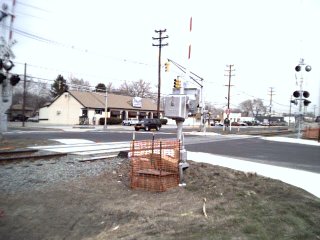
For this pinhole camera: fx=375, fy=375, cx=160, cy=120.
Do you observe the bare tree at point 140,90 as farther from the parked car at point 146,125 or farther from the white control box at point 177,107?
the white control box at point 177,107

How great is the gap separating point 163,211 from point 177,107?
337 centimetres

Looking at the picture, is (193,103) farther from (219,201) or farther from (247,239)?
(247,239)

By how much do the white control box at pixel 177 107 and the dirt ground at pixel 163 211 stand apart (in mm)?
1714

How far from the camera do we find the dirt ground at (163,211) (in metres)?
5.77

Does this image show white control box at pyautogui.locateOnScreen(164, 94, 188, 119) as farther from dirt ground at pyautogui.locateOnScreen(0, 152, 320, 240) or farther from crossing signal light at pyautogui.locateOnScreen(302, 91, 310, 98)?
crossing signal light at pyautogui.locateOnScreen(302, 91, 310, 98)

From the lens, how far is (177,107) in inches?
379

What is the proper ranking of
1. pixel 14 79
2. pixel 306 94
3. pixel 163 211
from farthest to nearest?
pixel 306 94 → pixel 14 79 → pixel 163 211

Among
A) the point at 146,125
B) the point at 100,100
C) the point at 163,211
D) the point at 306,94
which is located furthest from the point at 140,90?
the point at 163,211

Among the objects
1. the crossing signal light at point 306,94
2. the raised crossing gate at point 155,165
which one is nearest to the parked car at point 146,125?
the crossing signal light at point 306,94

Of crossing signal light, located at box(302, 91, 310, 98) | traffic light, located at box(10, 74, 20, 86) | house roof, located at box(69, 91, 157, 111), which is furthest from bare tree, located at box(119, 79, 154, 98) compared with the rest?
traffic light, located at box(10, 74, 20, 86)

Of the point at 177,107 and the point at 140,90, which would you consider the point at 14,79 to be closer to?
the point at 177,107

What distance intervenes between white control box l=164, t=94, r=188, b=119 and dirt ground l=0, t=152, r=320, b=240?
5.62 feet

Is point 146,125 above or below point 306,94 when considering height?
below

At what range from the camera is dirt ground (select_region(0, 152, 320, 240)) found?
227 inches
